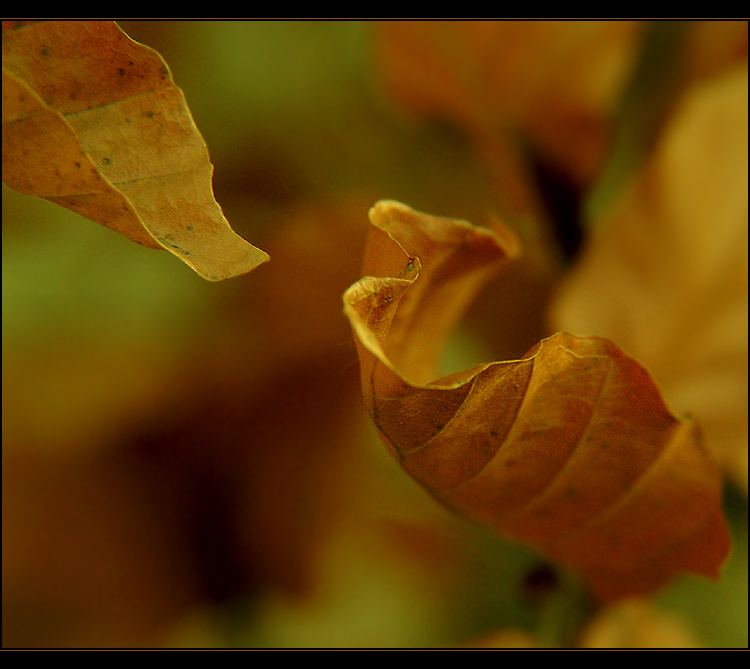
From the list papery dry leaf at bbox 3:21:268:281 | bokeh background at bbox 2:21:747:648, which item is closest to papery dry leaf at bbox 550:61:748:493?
bokeh background at bbox 2:21:747:648

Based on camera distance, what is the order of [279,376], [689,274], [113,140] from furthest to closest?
[279,376]
[689,274]
[113,140]

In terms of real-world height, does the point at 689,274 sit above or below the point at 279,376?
above

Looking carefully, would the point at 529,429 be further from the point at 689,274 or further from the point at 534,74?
the point at 534,74

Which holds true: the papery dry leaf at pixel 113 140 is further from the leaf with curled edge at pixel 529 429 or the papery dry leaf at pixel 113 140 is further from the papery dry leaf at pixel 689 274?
the papery dry leaf at pixel 689 274

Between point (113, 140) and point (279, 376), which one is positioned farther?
point (279, 376)

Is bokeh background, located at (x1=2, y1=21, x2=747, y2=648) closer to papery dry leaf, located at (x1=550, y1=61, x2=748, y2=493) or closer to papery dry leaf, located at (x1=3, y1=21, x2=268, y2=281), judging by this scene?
papery dry leaf, located at (x1=550, y1=61, x2=748, y2=493)

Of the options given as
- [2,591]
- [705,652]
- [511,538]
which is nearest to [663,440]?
[511,538]

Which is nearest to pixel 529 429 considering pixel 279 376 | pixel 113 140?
pixel 113 140
